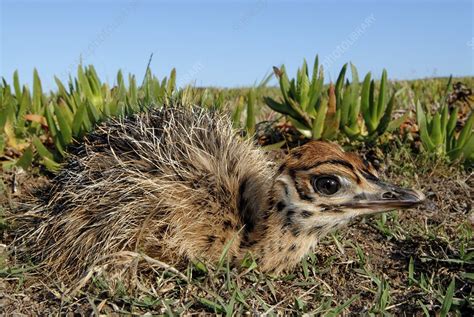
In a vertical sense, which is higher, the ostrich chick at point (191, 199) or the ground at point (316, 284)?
the ostrich chick at point (191, 199)

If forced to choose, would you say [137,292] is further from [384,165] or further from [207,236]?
[384,165]

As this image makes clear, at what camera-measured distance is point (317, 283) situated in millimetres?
3102

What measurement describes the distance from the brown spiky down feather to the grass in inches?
5.3

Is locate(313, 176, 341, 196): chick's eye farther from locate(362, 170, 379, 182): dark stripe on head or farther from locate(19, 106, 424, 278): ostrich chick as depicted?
locate(362, 170, 379, 182): dark stripe on head

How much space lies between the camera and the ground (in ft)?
9.39

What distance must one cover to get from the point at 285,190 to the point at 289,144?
222 cm

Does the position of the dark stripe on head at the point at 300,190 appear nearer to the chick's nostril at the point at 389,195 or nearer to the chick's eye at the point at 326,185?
the chick's eye at the point at 326,185

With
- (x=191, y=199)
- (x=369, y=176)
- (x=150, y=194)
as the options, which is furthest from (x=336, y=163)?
(x=150, y=194)

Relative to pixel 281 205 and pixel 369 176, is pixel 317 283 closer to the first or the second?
pixel 281 205

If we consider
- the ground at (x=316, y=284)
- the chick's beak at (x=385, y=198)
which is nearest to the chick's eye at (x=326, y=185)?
the chick's beak at (x=385, y=198)

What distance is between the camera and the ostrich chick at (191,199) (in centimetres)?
291

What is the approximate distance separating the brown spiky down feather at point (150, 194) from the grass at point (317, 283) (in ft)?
0.44

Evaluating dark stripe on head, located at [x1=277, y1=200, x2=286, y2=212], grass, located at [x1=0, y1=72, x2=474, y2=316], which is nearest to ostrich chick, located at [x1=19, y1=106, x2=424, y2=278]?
dark stripe on head, located at [x1=277, y1=200, x2=286, y2=212]

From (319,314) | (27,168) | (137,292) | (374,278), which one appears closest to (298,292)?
(319,314)
